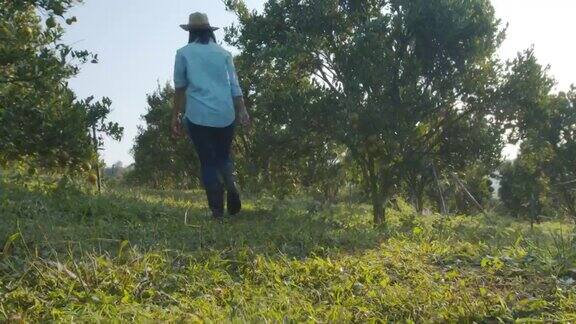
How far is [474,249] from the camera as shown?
4055 mm

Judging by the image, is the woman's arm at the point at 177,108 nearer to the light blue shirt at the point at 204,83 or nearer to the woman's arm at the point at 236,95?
the light blue shirt at the point at 204,83

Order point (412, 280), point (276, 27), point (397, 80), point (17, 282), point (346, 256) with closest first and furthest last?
1. point (17, 282)
2. point (412, 280)
3. point (346, 256)
4. point (397, 80)
5. point (276, 27)

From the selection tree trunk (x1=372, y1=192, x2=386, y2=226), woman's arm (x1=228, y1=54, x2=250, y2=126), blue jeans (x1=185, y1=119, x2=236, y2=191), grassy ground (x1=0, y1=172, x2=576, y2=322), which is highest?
woman's arm (x1=228, y1=54, x2=250, y2=126)

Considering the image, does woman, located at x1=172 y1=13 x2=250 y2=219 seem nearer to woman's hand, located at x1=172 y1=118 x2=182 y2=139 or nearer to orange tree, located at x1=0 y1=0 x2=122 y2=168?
woman's hand, located at x1=172 y1=118 x2=182 y2=139

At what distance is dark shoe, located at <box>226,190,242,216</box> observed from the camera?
5.79m

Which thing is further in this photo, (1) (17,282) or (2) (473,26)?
(2) (473,26)

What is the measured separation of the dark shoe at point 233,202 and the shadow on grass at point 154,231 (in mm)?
91

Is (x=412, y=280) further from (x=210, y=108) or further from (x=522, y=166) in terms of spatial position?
(x=522, y=166)

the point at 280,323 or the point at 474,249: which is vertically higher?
the point at 474,249

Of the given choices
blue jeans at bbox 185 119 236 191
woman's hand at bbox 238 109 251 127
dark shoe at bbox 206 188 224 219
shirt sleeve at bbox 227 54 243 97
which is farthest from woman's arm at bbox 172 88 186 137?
dark shoe at bbox 206 188 224 219

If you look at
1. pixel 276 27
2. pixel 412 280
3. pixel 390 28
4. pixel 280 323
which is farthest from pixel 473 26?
pixel 280 323

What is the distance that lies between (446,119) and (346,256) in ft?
21.2

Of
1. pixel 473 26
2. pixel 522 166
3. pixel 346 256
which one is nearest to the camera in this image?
pixel 346 256

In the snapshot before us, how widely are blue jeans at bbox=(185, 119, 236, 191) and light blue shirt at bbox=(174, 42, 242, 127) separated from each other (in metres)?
0.09
